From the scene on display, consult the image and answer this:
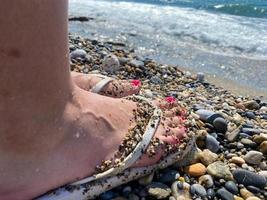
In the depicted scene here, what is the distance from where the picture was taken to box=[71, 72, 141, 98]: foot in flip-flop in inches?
86.4

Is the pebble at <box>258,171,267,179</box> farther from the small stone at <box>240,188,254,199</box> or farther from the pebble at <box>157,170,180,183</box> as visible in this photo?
the pebble at <box>157,170,180,183</box>

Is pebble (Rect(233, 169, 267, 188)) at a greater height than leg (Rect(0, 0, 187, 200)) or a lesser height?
lesser

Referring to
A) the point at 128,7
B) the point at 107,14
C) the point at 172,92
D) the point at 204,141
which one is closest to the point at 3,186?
the point at 204,141

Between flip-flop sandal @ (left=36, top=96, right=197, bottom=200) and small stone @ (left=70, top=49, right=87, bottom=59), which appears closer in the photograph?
flip-flop sandal @ (left=36, top=96, right=197, bottom=200)

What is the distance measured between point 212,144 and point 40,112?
96 cm

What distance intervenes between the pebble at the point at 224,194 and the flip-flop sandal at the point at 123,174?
0.63 feet

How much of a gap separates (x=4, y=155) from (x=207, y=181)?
0.82 metres

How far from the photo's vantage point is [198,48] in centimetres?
607

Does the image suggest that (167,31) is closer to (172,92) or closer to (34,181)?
(172,92)

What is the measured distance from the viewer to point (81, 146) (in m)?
1.69

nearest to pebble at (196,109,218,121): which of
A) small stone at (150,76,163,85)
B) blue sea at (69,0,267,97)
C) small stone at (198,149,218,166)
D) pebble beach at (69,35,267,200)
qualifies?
pebble beach at (69,35,267,200)

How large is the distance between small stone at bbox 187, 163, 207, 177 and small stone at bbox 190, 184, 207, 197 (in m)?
0.08

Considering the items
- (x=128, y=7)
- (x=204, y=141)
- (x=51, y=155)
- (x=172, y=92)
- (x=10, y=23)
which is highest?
(x=10, y=23)

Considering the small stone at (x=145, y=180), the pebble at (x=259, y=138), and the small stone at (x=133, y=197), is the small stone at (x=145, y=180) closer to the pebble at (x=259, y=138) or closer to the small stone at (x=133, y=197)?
the small stone at (x=133, y=197)
